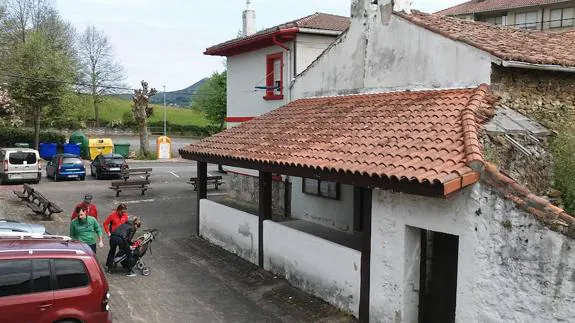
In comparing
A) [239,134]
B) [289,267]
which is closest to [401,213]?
[289,267]

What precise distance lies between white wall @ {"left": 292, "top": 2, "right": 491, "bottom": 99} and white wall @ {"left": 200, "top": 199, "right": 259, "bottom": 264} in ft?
12.7

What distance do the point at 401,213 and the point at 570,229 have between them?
2541mm

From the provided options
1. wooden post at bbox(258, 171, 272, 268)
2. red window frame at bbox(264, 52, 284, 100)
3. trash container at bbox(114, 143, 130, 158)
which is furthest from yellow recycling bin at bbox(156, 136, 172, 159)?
wooden post at bbox(258, 171, 272, 268)

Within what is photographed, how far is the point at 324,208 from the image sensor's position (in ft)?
43.5

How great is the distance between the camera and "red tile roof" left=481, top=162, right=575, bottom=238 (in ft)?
18.6

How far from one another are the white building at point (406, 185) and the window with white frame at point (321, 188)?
0.09ft

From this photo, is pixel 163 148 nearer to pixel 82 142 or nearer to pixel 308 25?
pixel 82 142

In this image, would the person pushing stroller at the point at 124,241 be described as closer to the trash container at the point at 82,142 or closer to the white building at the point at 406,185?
the white building at the point at 406,185

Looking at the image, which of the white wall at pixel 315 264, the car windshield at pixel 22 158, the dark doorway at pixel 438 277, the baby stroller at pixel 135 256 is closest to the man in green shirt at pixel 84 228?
the baby stroller at pixel 135 256

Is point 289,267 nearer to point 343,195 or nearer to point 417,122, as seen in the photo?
point 343,195

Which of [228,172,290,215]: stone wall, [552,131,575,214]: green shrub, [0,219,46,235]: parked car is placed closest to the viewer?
[552,131,575,214]: green shrub

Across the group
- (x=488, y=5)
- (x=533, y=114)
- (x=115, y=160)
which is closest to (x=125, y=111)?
(x=115, y=160)

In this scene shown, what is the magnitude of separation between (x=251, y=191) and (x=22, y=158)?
13.2 meters

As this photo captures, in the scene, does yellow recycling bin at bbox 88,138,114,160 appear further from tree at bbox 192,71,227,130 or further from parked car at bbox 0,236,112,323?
parked car at bbox 0,236,112,323
